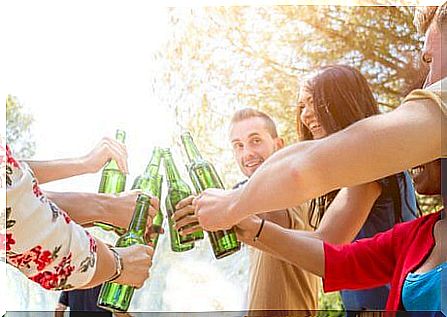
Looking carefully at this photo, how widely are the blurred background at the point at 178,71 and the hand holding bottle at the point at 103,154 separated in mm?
26

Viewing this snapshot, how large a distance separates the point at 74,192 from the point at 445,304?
4.61ft

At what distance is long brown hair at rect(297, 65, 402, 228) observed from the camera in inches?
114

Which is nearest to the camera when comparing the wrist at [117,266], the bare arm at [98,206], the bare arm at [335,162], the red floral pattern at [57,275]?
the red floral pattern at [57,275]

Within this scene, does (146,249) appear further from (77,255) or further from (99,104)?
(77,255)

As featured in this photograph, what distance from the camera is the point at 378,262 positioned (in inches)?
112

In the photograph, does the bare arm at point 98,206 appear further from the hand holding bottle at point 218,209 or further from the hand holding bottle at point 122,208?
the hand holding bottle at point 218,209

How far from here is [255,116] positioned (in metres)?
2.93

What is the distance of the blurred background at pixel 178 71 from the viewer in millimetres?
2906

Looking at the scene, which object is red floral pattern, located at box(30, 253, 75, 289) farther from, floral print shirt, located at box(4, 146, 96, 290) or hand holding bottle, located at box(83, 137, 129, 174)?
hand holding bottle, located at box(83, 137, 129, 174)

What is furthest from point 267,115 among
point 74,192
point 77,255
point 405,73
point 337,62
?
point 77,255

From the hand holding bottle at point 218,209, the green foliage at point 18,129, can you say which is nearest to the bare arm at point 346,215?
the hand holding bottle at point 218,209

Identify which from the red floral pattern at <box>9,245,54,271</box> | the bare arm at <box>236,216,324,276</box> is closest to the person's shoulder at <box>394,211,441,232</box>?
the bare arm at <box>236,216,324,276</box>

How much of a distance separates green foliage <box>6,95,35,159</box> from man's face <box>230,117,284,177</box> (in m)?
0.75

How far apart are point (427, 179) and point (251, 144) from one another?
0.66m
